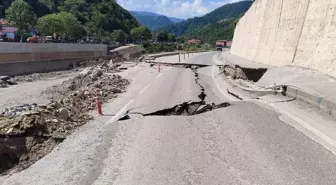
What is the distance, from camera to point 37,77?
35781 millimetres

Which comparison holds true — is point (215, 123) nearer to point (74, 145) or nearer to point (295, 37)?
point (74, 145)

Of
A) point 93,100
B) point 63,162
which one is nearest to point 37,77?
point 93,100

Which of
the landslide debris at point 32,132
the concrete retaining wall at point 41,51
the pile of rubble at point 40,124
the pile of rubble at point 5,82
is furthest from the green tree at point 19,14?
the pile of rubble at point 40,124

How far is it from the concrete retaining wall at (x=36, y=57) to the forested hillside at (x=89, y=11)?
54.4 meters

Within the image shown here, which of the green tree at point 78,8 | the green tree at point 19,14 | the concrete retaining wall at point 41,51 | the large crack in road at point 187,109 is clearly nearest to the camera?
the large crack in road at point 187,109

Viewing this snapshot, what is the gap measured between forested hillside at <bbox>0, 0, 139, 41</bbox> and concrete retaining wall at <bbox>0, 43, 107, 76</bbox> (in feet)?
179

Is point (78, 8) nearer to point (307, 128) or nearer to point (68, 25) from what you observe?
point (68, 25)

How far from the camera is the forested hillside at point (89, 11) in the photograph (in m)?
111

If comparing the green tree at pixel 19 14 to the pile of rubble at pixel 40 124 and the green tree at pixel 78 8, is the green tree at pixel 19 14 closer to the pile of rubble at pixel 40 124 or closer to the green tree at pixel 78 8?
the pile of rubble at pixel 40 124

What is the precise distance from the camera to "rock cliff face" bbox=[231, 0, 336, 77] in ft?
43.8

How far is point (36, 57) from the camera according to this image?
142 feet

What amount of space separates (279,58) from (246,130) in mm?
11945

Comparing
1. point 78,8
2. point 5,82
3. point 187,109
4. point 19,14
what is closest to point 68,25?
point 19,14

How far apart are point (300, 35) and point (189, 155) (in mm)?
12172
